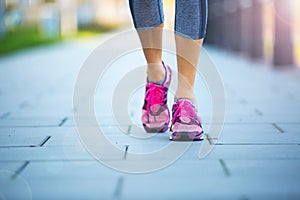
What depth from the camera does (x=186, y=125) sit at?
2.08m

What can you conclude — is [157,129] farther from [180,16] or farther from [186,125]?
[180,16]

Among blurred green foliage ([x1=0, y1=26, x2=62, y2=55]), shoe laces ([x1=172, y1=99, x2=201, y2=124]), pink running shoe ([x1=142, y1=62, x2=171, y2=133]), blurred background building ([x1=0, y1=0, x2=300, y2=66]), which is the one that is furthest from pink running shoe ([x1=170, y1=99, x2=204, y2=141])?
→ blurred green foliage ([x1=0, y1=26, x2=62, y2=55])

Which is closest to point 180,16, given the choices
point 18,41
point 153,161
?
point 153,161

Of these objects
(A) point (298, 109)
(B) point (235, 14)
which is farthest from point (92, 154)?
(B) point (235, 14)

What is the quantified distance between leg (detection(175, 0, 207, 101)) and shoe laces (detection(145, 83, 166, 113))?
3.9 inches

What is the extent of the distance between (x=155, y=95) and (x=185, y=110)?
0.64 ft

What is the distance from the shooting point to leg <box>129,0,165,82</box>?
85.8 inches

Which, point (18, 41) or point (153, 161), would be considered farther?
point (18, 41)

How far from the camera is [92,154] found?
1.90 metres

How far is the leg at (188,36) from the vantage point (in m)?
2.10

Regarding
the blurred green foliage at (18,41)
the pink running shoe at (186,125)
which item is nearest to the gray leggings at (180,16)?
the pink running shoe at (186,125)

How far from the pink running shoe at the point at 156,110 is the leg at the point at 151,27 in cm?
4

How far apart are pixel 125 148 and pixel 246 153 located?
446mm

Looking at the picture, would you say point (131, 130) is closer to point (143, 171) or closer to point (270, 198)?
point (143, 171)
